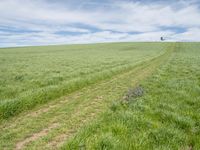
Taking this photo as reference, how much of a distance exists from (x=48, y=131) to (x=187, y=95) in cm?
698

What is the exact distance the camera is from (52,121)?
6.99 metres

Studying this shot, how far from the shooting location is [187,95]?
9.89 metres

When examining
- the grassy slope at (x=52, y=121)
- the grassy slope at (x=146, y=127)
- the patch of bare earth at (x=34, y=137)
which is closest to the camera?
the grassy slope at (x=146, y=127)

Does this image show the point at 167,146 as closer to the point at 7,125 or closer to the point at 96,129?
the point at 96,129

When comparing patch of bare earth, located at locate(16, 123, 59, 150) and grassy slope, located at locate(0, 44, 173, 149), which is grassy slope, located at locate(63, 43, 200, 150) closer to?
grassy slope, located at locate(0, 44, 173, 149)

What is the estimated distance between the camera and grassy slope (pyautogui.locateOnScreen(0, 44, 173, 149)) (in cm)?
557

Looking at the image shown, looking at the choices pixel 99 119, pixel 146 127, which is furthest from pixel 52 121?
pixel 146 127

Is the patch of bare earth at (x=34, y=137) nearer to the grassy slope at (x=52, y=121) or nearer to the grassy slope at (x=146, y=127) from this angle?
the grassy slope at (x=52, y=121)

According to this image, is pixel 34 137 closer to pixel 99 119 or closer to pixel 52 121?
pixel 52 121

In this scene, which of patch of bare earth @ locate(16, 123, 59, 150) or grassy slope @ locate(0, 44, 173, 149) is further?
grassy slope @ locate(0, 44, 173, 149)

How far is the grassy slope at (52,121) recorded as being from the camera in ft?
18.3

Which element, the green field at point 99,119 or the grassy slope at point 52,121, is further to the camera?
the grassy slope at point 52,121

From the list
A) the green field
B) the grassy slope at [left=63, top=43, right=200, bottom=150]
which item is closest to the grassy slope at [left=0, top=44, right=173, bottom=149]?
the green field

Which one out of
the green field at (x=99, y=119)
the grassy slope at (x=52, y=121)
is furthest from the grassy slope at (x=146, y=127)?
the grassy slope at (x=52, y=121)
